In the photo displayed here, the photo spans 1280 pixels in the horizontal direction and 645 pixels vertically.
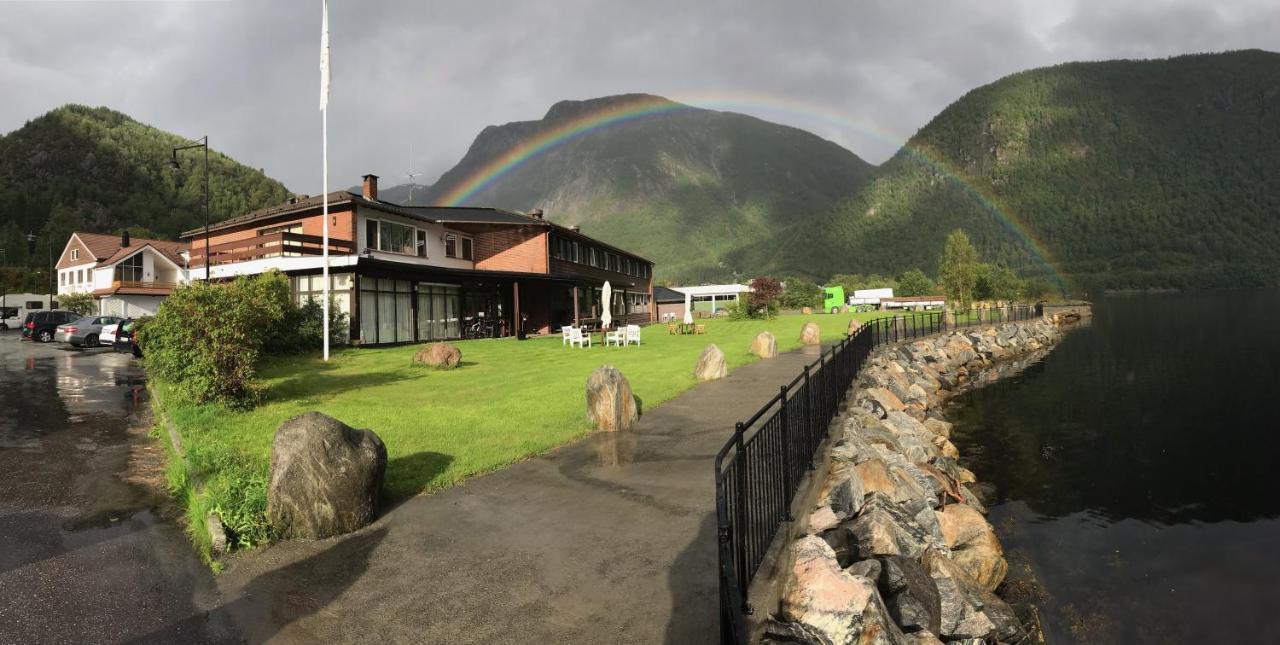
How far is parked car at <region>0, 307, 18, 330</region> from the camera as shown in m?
54.5

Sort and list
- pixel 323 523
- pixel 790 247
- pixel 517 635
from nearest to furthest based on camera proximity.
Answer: pixel 517 635 → pixel 323 523 → pixel 790 247

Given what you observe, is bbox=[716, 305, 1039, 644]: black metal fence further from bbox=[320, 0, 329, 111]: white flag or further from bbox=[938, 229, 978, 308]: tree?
bbox=[938, 229, 978, 308]: tree

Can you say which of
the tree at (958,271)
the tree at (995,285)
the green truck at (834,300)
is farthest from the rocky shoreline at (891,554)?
the green truck at (834,300)

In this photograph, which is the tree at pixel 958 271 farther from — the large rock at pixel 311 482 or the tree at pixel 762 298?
the large rock at pixel 311 482

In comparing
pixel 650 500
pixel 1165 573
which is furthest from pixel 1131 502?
pixel 650 500

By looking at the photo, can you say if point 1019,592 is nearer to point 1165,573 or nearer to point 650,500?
point 1165,573

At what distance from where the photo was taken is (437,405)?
Result: 12.9m

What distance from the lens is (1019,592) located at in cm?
783

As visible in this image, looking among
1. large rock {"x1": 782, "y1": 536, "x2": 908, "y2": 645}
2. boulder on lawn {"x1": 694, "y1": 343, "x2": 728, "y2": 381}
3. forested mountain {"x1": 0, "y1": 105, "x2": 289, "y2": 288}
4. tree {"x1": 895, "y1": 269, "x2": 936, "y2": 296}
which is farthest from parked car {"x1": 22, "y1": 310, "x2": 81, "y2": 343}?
tree {"x1": 895, "y1": 269, "x2": 936, "y2": 296}

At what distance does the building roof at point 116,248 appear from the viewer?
52000mm

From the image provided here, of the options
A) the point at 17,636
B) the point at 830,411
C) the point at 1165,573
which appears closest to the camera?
the point at 17,636

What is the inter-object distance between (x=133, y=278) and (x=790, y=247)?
5955 inches

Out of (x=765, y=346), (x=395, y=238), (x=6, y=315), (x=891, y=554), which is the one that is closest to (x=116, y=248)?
(x=6, y=315)

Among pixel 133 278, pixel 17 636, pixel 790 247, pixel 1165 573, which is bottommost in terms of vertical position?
pixel 1165 573
